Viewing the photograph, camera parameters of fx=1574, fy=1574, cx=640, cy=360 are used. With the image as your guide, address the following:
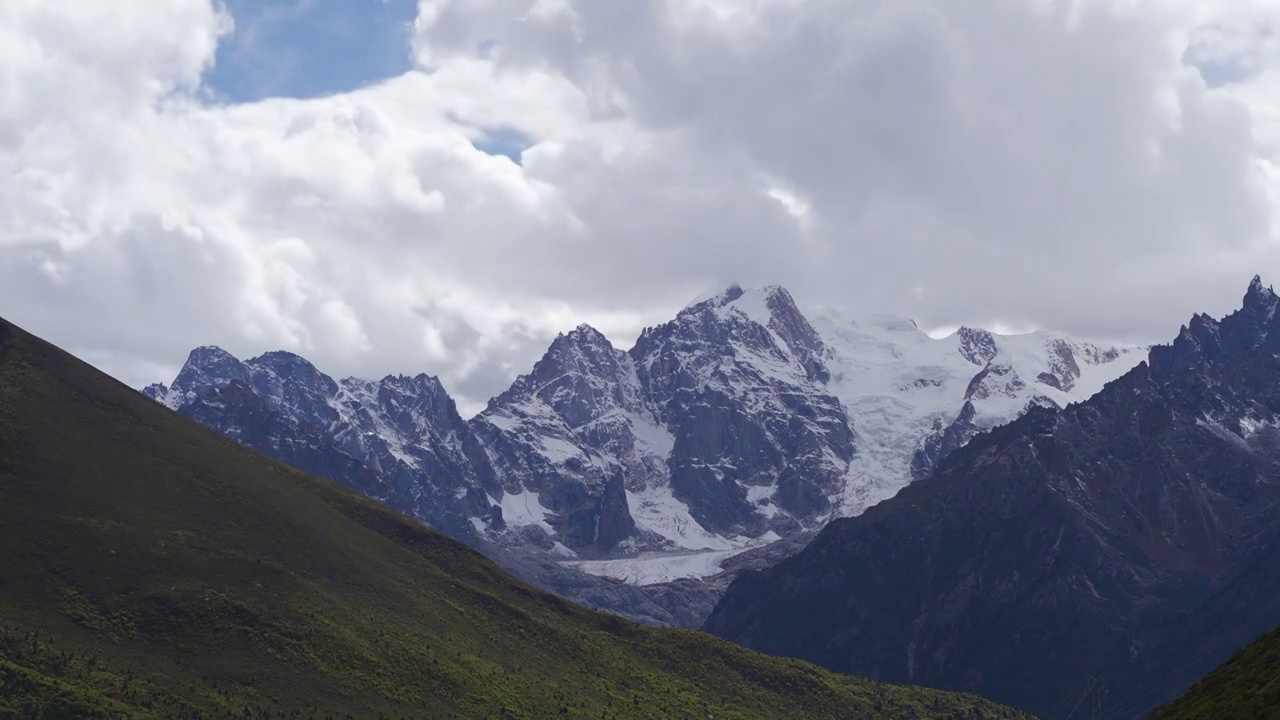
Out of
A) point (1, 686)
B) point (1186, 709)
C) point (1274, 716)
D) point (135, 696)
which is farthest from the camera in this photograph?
point (135, 696)

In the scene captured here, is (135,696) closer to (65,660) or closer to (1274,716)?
(65,660)

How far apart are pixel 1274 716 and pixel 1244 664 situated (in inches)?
942

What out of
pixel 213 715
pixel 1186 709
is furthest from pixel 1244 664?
pixel 213 715

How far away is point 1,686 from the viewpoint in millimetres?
181250

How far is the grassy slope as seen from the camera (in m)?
121

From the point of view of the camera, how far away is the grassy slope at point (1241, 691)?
12138cm

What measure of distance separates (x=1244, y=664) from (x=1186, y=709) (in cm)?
966

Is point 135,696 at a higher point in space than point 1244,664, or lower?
lower

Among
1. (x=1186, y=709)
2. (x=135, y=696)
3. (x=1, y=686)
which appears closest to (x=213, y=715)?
(x=135, y=696)

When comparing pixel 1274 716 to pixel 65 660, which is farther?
pixel 65 660

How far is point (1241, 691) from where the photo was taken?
128625 millimetres

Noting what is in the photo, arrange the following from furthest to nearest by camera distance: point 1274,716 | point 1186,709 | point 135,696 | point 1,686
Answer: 1. point 135,696
2. point 1,686
3. point 1186,709
4. point 1274,716

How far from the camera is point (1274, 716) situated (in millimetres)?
116500

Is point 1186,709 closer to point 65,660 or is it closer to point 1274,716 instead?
point 1274,716
